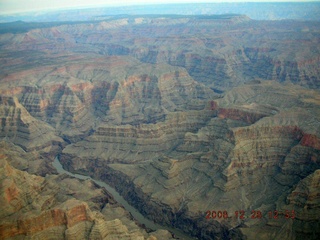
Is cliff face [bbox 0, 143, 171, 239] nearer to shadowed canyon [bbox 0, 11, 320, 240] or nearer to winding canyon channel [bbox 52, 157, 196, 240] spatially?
shadowed canyon [bbox 0, 11, 320, 240]

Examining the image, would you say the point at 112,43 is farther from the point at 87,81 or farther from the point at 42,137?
the point at 42,137

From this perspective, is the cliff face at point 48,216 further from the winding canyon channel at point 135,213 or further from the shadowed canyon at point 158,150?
Result: the winding canyon channel at point 135,213

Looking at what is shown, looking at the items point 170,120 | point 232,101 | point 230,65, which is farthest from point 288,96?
point 230,65

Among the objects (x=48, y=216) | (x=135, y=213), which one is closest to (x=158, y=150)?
(x=135, y=213)
